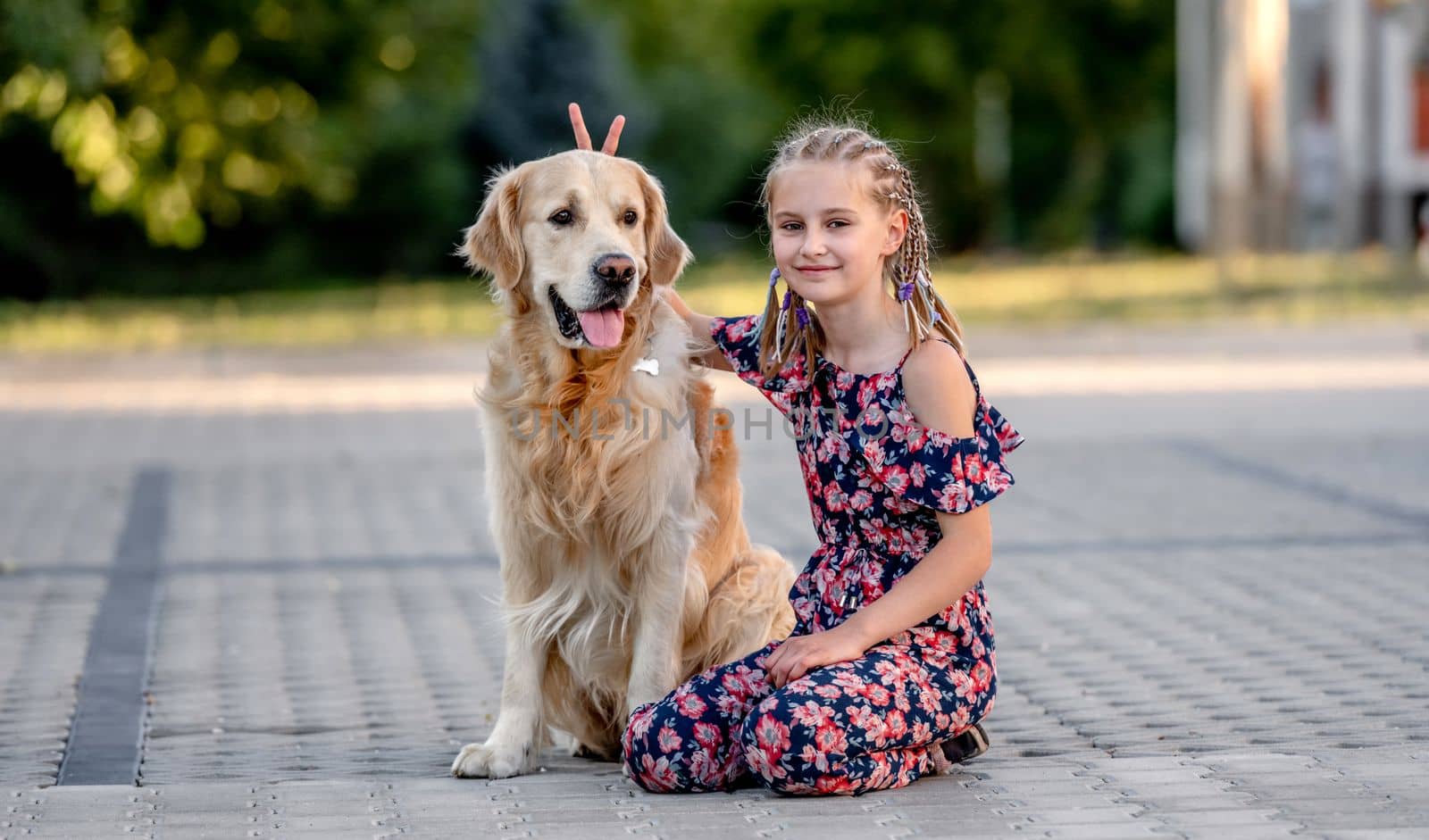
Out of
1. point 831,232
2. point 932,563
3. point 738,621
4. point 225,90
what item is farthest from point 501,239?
point 225,90

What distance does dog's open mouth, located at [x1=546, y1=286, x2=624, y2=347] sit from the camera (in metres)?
4.71

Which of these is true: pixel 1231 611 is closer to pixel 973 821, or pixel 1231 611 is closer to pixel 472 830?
pixel 973 821

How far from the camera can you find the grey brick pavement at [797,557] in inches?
157

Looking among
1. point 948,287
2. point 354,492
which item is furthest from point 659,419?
point 948,287

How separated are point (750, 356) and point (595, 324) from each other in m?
0.40

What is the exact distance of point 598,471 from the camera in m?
4.68

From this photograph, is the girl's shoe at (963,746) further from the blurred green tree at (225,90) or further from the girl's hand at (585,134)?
the blurred green tree at (225,90)

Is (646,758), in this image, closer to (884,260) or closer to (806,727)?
(806,727)

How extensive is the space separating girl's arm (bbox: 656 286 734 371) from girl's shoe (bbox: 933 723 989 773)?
1082mm

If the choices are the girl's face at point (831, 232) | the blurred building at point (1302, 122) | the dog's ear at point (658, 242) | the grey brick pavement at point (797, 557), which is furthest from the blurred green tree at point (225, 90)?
the girl's face at point (831, 232)

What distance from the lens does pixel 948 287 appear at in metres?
30.2

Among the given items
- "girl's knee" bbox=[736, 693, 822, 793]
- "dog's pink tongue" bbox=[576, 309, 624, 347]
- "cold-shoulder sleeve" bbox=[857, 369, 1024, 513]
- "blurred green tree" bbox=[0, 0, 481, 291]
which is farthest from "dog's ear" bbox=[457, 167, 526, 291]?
"blurred green tree" bbox=[0, 0, 481, 291]

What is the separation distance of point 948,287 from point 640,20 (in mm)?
24120

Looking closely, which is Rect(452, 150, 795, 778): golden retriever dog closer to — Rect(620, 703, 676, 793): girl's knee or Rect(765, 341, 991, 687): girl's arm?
Rect(620, 703, 676, 793): girl's knee
